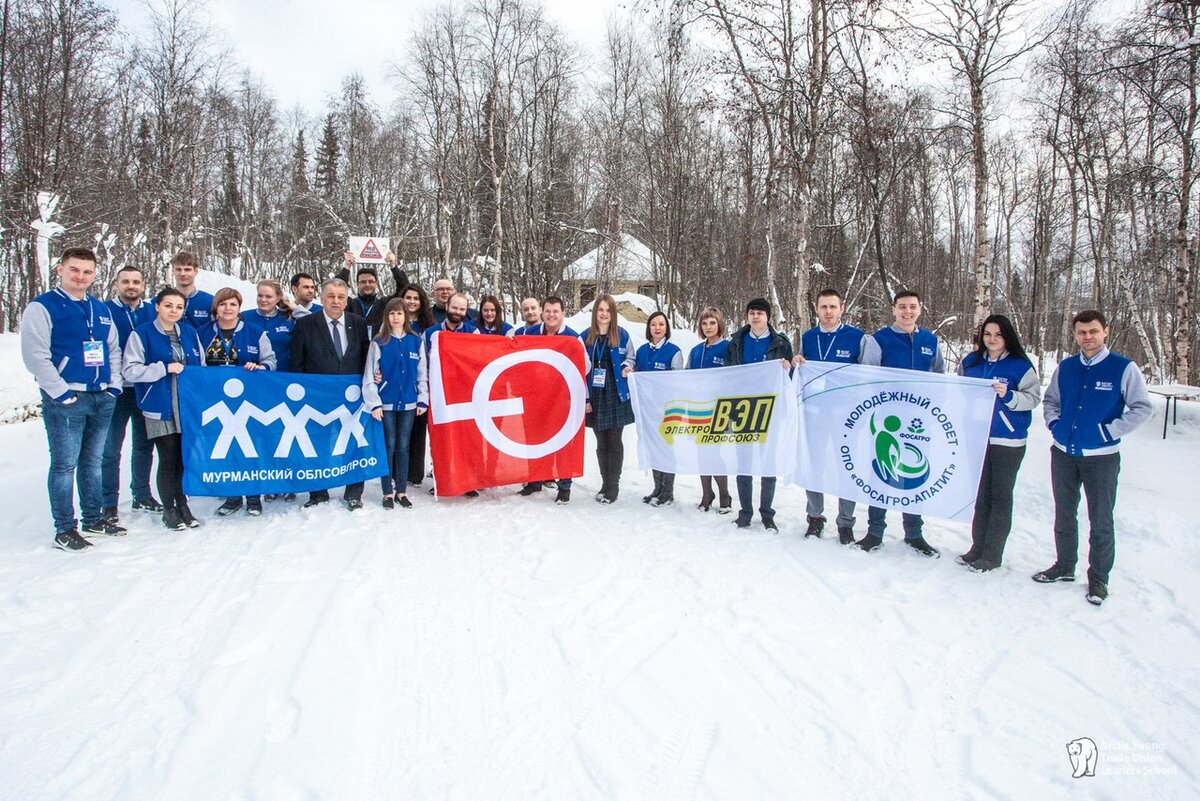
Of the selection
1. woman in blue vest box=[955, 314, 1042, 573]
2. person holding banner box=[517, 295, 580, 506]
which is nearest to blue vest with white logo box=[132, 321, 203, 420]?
person holding banner box=[517, 295, 580, 506]

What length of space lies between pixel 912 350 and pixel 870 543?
160cm

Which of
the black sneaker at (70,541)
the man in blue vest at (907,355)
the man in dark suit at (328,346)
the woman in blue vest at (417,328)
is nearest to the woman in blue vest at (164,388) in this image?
the black sneaker at (70,541)

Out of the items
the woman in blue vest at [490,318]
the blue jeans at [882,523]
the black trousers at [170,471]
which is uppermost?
the woman in blue vest at [490,318]

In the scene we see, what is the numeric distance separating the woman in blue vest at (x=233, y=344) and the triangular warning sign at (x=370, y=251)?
4.92m

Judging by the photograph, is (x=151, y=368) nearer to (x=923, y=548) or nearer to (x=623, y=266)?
(x=923, y=548)

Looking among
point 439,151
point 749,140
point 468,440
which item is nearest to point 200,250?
point 439,151

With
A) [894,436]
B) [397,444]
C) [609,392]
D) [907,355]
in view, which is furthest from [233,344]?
[907,355]

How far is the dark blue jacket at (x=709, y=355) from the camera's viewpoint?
583cm

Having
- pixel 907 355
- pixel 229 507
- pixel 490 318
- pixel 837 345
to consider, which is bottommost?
pixel 229 507

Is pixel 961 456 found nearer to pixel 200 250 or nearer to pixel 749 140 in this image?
pixel 749 140

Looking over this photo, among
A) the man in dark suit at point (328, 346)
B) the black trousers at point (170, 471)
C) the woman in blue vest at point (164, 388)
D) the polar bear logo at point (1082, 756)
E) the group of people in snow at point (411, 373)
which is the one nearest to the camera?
the polar bear logo at point (1082, 756)

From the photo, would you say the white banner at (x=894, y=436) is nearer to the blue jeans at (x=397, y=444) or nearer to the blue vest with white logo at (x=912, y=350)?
the blue vest with white logo at (x=912, y=350)

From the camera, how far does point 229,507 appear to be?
214 inches

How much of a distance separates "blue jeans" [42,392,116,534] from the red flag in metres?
2.50
